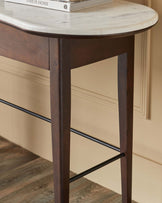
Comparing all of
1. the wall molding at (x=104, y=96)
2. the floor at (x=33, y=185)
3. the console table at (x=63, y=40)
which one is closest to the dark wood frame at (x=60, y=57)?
the console table at (x=63, y=40)

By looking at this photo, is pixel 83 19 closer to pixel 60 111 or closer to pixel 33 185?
pixel 60 111

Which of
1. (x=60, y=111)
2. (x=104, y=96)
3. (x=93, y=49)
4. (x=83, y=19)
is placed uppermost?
(x=83, y=19)

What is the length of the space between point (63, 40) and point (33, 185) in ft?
3.30

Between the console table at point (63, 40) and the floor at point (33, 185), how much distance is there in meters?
0.56

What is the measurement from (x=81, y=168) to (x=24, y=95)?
1.69 feet

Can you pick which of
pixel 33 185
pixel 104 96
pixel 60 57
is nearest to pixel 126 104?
pixel 104 96

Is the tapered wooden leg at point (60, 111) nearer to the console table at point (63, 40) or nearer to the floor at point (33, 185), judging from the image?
the console table at point (63, 40)

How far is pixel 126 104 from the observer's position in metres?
1.66

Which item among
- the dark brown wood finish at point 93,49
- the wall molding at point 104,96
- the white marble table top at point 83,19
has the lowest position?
the wall molding at point 104,96

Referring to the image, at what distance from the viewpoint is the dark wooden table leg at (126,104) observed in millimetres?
1604

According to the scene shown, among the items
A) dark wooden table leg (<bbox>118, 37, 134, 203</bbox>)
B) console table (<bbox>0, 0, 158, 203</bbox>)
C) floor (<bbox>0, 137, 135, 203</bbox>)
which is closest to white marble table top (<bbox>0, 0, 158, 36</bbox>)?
console table (<bbox>0, 0, 158, 203</bbox>)

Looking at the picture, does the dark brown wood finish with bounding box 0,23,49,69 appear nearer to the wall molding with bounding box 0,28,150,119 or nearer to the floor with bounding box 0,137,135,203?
the wall molding with bounding box 0,28,150,119

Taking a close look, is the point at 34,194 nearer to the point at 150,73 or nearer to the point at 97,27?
the point at 150,73

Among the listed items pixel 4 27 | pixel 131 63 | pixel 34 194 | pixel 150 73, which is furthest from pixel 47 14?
pixel 34 194
